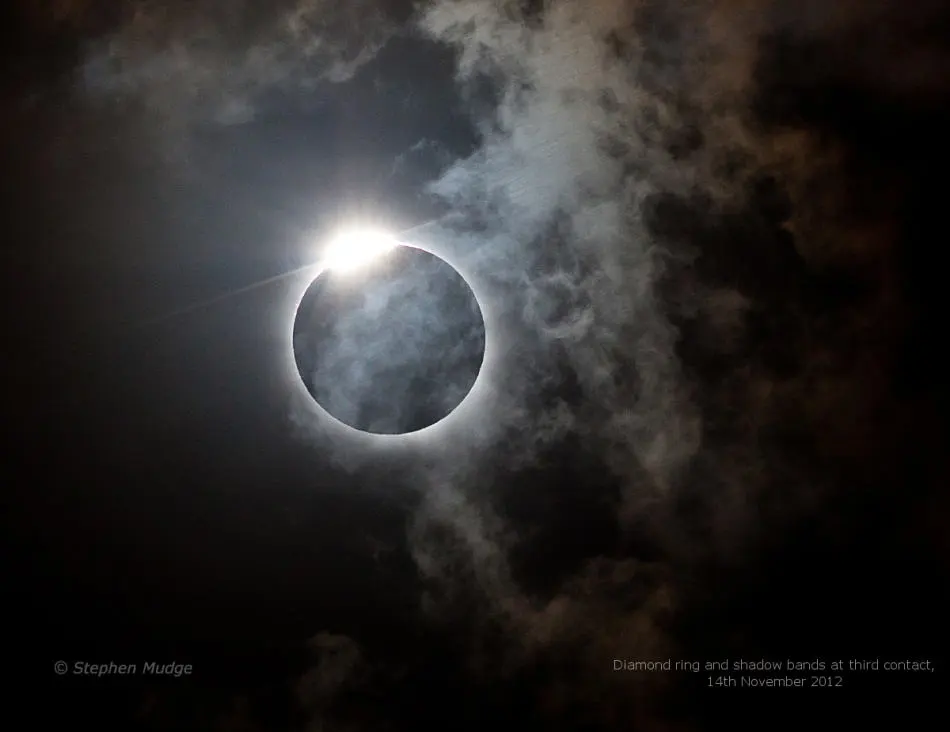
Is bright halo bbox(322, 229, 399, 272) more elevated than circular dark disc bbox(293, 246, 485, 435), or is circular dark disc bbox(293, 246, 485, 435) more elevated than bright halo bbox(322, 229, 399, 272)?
bright halo bbox(322, 229, 399, 272)

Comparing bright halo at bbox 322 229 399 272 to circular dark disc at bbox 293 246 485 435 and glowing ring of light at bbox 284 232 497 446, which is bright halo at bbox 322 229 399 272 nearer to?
circular dark disc at bbox 293 246 485 435

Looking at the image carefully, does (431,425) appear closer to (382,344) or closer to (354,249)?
(382,344)

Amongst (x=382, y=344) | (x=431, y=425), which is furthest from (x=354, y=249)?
(x=431, y=425)

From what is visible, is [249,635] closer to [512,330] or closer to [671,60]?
[512,330]

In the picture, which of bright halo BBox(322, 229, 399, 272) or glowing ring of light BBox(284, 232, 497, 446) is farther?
glowing ring of light BBox(284, 232, 497, 446)

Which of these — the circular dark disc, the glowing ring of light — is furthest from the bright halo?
the glowing ring of light

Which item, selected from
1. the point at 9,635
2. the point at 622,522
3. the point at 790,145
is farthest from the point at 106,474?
the point at 790,145
